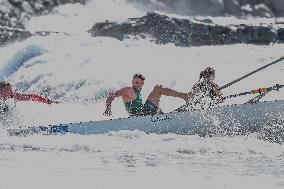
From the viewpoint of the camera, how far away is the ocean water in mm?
6168

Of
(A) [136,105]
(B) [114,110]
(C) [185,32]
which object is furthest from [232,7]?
(A) [136,105]

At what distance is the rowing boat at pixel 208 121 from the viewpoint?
9133 millimetres

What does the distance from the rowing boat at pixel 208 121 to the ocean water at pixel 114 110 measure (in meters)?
0.16

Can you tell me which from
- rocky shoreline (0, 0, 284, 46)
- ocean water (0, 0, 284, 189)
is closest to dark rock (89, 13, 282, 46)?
→ rocky shoreline (0, 0, 284, 46)

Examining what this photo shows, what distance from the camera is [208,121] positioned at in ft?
30.8

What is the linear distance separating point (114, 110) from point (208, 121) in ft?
22.3

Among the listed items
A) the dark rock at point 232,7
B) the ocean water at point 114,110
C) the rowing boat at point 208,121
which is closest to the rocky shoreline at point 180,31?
→ the ocean water at point 114,110

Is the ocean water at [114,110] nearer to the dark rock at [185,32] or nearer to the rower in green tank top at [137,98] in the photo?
the dark rock at [185,32]

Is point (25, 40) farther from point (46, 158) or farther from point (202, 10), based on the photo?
point (46, 158)

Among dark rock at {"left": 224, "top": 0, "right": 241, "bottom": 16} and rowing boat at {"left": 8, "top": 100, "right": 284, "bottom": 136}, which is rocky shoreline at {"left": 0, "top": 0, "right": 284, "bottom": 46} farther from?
rowing boat at {"left": 8, "top": 100, "right": 284, "bottom": 136}

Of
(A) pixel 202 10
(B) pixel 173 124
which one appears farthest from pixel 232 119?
(A) pixel 202 10

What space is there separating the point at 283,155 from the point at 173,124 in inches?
86.3

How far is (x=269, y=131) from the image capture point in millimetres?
9148

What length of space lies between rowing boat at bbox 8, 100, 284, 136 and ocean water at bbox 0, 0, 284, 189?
161 mm
